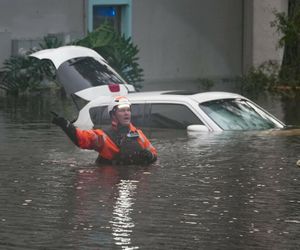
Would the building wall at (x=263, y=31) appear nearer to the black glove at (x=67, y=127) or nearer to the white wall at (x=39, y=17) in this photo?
the white wall at (x=39, y=17)

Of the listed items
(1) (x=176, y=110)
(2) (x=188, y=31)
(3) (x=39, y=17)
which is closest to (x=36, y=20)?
(3) (x=39, y=17)

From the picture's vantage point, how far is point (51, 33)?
2950 centimetres

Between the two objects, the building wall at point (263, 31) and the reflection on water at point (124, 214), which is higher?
the building wall at point (263, 31)

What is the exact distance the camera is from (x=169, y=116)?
1702cm

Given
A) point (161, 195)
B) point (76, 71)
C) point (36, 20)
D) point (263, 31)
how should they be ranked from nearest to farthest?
point (161, 195), point (76, 71), point (36, 20), point (263, 31)

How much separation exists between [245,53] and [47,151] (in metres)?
20.6

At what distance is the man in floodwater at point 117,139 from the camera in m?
13.6

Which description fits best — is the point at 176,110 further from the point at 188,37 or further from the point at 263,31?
the point at 263,31

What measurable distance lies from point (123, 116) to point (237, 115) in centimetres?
365

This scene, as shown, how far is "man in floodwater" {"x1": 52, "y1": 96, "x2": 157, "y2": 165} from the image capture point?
13.6m

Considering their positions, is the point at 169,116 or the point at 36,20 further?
the point at 36,20

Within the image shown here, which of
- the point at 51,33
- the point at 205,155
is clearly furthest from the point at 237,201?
the point at 51,33

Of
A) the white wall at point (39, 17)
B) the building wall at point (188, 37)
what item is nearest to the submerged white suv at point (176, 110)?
the white wall at point (39, 17)

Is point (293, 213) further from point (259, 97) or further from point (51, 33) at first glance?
point (51, 33)
